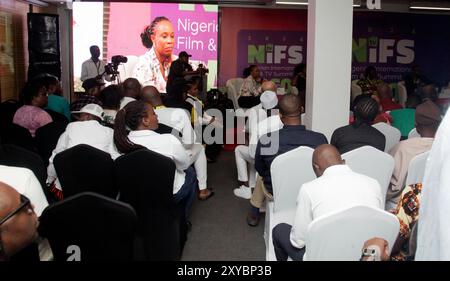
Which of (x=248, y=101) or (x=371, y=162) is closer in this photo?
(x=371, y=162)

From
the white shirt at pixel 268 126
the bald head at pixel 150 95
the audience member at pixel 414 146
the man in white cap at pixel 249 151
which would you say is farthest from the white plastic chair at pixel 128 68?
the audience member at pixel 414 146

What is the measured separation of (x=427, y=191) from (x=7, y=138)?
388 centimetres

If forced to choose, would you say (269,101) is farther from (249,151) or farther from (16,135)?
(16,135)

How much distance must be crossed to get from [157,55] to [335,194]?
752 centimetres

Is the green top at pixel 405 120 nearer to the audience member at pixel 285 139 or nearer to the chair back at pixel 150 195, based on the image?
the audience member at pixel 285 139

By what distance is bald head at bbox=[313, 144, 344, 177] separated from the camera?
2586mm

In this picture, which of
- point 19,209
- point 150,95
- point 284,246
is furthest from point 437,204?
point 150,95

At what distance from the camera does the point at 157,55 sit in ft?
30.7

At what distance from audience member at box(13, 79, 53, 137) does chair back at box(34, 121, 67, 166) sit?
22.1 inches

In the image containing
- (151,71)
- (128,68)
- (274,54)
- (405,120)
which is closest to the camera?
(405,120)

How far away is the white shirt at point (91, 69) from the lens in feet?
31.2

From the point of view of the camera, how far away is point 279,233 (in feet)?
9.62
